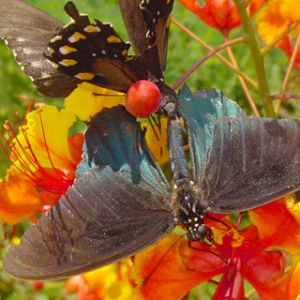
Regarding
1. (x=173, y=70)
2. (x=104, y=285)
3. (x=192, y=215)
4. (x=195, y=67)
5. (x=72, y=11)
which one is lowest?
(x=104, y=285)

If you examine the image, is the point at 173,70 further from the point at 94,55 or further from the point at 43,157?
the point at 94,55

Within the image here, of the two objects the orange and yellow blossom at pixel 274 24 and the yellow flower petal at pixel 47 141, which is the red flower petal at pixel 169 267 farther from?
the orange and yellow blossom at pixel 274 24

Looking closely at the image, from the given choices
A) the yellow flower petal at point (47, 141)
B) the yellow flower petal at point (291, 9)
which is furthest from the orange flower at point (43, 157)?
the yellow flower petal at point (291, 9)

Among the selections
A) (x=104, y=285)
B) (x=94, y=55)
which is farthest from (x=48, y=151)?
(x=104, y=285)

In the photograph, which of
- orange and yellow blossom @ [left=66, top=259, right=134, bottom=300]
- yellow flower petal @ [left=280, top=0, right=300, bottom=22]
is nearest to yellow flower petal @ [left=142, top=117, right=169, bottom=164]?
yellow flower petal @ [left=280, top=0, right=300, bottom=22]

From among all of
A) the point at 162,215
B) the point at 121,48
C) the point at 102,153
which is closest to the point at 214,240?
the point at 162,215
